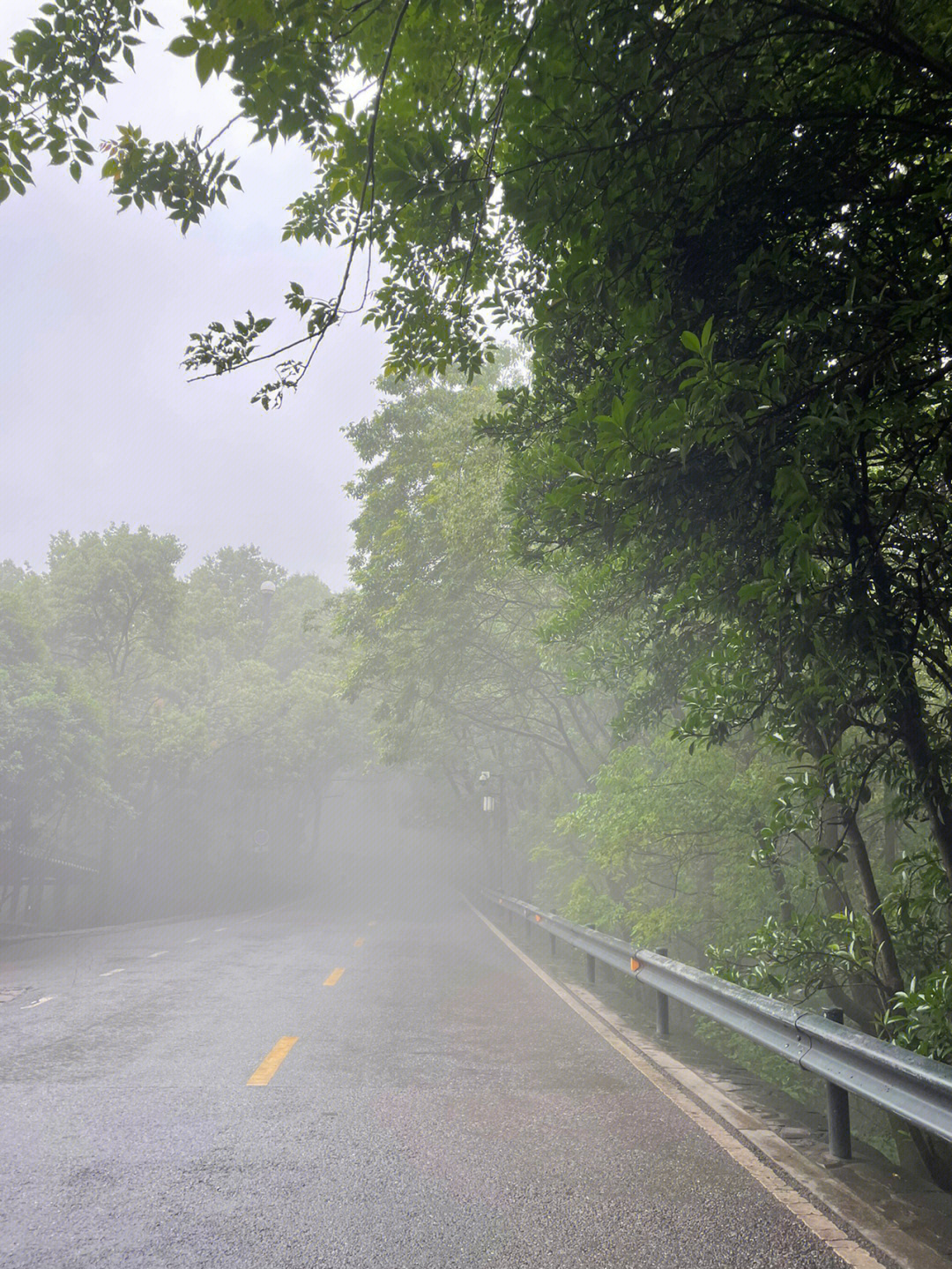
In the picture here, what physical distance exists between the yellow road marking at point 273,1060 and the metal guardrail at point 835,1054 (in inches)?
121

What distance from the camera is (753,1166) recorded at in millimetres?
4484

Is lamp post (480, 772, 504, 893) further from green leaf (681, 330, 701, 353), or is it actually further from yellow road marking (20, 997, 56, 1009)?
green leaf (681, 330, 701, 353)

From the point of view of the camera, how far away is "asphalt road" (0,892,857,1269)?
345cm

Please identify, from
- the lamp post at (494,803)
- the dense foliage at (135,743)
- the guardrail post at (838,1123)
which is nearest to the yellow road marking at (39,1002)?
the guardrail post at (838,1123)

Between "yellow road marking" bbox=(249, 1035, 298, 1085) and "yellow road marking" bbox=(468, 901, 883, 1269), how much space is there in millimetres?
2633

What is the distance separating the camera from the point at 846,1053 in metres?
4.51

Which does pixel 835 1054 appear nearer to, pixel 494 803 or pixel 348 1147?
pixel 348 1147


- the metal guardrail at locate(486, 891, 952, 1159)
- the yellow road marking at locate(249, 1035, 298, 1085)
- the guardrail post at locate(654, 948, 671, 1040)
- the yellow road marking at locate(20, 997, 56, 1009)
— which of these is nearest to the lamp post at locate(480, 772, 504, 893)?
the yellow road marking at locate(20, 997, 56, 1009)

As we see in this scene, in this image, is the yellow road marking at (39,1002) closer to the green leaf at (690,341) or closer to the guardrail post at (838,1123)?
the guardrail post at (838,1123)

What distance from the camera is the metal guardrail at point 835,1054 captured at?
147 inches

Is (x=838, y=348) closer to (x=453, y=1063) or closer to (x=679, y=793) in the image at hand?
(x=453, y=1063)

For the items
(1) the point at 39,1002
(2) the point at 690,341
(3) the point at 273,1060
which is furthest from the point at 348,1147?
(1) the point at 39,1002

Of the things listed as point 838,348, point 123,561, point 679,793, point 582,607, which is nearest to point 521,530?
point 582,607

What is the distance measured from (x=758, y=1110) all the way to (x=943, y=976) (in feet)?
5.59
